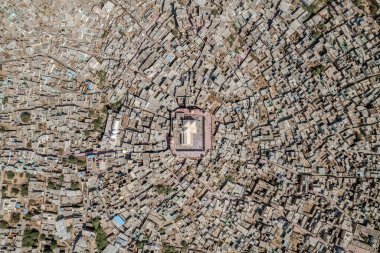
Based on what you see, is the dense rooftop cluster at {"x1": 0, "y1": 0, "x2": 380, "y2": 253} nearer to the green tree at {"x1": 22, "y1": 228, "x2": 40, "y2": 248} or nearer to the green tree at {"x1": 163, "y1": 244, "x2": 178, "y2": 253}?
the green tree at {"x1": 22, "y1": 228, "x2": 40, "y2": 248}

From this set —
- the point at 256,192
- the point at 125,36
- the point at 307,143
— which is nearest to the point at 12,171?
the point at 125,36

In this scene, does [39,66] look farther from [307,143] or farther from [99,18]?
[307,143]

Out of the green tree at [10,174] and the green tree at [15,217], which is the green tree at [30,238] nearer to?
the green tree at [15,217]

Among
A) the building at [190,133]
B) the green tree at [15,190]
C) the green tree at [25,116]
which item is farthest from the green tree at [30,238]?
the building at [190,133]

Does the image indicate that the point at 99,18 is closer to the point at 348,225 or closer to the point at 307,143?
the point at 307,143

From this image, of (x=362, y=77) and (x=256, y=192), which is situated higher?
(x=362, y=77)

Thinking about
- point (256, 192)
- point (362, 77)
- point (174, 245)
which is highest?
point (362, 77)

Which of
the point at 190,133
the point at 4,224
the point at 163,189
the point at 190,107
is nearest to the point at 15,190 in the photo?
the point at 4,224
